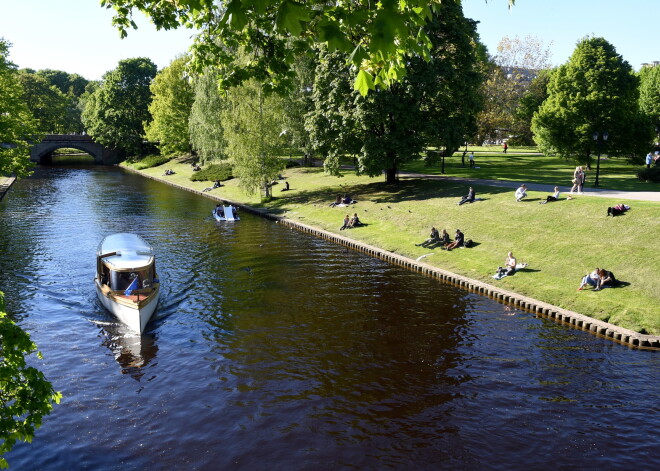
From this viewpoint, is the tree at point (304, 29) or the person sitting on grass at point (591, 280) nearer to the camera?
the tree at point (304, 29)

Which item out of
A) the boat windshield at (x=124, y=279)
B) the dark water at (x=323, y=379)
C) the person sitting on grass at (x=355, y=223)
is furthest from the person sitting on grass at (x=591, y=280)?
the boat windshield at (x=124, y=279)

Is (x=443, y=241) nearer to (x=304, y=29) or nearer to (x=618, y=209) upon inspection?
(x=618, y=209)

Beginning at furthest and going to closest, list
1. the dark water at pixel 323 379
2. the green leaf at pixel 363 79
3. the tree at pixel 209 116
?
1. the tree at pixel 209 116
2. the dark water at pixel 323 379
3. the green leaf at pixel 363 79

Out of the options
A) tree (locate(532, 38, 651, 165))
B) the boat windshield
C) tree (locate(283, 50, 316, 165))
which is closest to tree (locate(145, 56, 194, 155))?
tree (locate(283, 50, 316, 165))

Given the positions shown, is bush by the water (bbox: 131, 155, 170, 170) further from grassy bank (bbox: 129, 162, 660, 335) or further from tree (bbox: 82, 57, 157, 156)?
grassy bank (bbox: 129, 162, 660, 335)

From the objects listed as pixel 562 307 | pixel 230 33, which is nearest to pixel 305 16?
pixel 230 33

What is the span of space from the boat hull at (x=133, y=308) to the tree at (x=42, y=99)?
10944 centimetres

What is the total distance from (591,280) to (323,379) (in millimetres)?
15348

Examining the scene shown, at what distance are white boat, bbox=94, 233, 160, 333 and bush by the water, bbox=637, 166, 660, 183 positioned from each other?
4347cm

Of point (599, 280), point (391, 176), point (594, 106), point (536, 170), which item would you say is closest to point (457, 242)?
point (599, 280)

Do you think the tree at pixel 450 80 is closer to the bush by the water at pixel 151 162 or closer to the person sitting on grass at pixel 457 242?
the person sitting on grass at pixel 457 242

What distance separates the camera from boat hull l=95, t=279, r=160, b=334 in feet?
74.2

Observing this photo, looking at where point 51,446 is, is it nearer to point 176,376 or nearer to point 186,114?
point 176,376

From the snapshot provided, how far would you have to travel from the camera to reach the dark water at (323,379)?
1441 centimetres
